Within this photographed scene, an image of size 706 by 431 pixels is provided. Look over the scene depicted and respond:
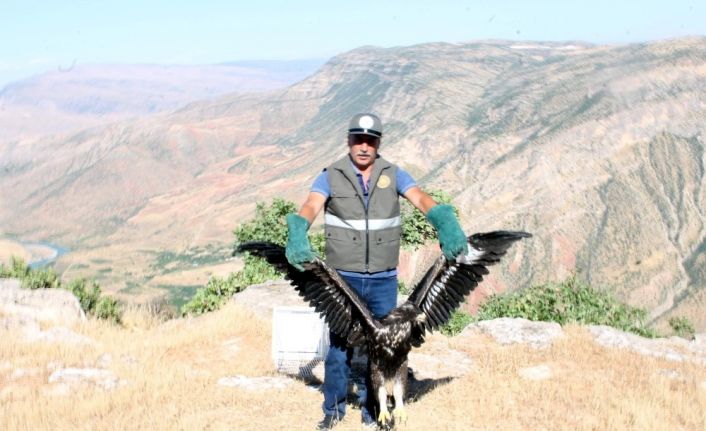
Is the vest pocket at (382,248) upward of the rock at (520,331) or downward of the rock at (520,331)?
upward

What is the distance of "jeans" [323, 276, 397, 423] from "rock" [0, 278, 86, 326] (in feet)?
17.1

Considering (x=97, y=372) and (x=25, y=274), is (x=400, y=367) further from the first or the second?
(x=25, y=274)

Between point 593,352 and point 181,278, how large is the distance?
12803 cm

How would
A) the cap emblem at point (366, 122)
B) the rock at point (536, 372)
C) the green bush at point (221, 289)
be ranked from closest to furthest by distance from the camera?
the cap emblem at point (366, 122) → the rock at point (536, 372) → the green bush at point (221, 289)

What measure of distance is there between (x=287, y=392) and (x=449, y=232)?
113 inches

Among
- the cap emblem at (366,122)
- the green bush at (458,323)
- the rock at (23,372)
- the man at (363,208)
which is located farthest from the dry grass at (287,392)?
the green bush at (458,323)

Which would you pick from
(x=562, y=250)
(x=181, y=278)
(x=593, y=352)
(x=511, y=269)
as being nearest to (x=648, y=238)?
(x=562, y=250)

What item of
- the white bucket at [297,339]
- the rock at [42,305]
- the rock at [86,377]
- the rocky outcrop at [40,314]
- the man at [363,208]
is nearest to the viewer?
the man at [363,208]

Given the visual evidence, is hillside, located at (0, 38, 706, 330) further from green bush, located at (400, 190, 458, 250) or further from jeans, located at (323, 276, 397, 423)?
jeans, located at (323, 276, 397, 423)

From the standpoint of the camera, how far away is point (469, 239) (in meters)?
5.71

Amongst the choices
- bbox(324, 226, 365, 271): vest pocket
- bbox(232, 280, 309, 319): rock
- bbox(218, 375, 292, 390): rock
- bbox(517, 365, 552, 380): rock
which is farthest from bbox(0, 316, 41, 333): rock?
bbox(517, 365, 552, 380): rock

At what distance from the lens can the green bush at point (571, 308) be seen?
13117 mm

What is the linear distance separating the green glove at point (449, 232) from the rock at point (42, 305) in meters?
6.49

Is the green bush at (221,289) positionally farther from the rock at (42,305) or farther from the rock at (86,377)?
the rock at (86,377)
